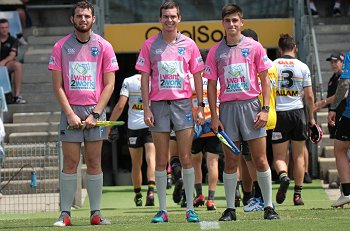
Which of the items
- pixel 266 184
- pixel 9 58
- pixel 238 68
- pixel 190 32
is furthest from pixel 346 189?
pixel 9 58

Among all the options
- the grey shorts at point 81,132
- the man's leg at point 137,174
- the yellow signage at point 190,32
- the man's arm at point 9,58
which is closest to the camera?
the grey shorts at point 81,132

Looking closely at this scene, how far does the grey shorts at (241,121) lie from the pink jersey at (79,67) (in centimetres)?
135

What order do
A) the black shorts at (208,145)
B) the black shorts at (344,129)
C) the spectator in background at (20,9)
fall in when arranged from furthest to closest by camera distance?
1. the spectator in background at (20,9)
2. the black shorts at (208,145)
3. the black shorts at (344,129)

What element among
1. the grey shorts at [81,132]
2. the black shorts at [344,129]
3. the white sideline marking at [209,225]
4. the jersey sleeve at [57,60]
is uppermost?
the jersey sleeve at [57,60]

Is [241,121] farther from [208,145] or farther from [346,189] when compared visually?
[208,145]

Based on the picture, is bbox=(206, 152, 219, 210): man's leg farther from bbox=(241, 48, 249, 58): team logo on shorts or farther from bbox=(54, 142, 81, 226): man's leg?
bbox=(241, 48, 249, 58): team logo on shorts

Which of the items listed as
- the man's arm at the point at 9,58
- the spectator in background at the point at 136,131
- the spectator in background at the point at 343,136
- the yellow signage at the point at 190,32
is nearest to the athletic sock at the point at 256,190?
the spectator in background at the point at 343,136

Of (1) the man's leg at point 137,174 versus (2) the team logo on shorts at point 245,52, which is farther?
(1) the man's leg at point 137,174

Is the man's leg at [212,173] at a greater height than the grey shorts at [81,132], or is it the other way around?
the grey shorts at [81,132]

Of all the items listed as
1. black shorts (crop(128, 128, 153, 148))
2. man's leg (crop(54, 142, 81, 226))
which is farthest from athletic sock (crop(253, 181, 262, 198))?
man's leg (crop(54, 142, 81, 226))

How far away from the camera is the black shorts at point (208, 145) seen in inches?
632

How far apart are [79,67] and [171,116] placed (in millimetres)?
1055

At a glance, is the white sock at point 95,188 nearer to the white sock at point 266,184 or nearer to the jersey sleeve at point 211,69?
the jersey sleeve at point 211,69

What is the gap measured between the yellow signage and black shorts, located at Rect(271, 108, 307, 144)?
6.56 m
